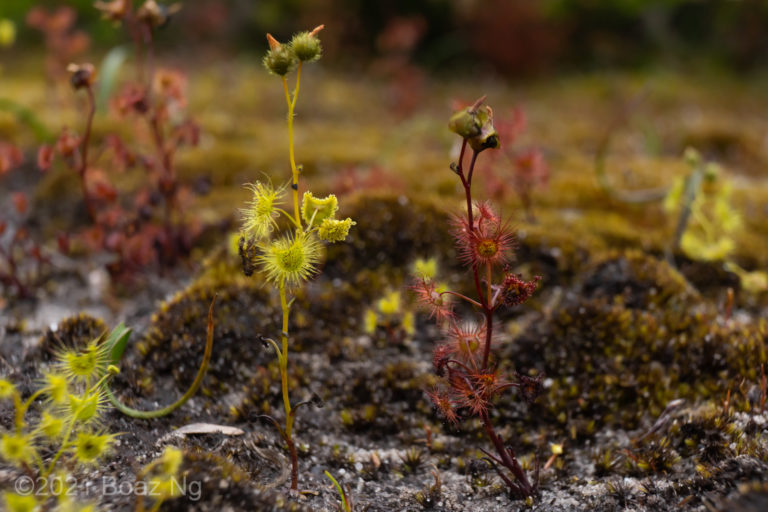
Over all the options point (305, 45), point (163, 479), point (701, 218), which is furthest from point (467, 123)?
point (701, 218)

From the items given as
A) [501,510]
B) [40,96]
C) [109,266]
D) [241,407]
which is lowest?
[501,510]

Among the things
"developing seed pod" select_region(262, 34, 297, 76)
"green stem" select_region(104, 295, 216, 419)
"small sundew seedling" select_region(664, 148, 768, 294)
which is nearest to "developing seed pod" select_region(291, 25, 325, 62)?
"developing seed pod" select_region(262, 34, 297, 76)

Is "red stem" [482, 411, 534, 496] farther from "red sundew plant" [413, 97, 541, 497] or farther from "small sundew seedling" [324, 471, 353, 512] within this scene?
"small sundew seedling" [324, 471, 353, 512]

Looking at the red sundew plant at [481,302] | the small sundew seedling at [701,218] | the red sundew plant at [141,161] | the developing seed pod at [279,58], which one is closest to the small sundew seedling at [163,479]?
the red sundew plant at [481,302]

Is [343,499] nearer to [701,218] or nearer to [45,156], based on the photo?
[45,156]

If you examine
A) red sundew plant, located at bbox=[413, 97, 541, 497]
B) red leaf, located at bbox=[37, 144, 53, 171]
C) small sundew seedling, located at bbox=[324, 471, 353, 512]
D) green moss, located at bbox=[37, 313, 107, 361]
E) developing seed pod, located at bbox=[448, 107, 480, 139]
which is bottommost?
small sundew seedling, located at bbox=[324, 471, 353, 512]


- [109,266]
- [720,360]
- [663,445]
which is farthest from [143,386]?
[720,360]

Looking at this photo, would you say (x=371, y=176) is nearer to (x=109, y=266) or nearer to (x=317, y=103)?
(x=109, y=266)

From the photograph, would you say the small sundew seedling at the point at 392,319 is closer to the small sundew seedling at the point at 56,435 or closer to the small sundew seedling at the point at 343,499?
the small sundew seedling at the point at 343,499
